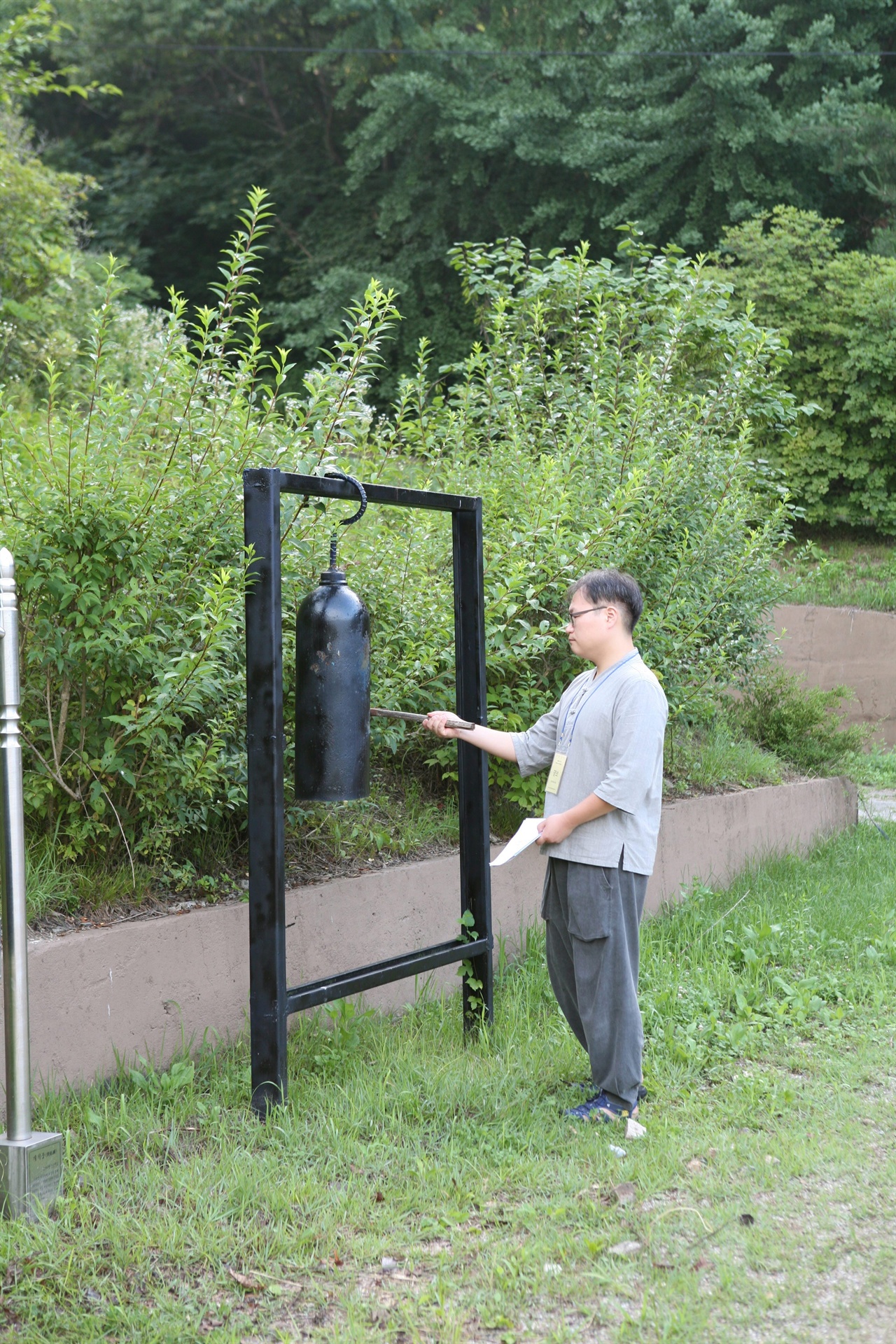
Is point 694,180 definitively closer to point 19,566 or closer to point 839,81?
point 839,81

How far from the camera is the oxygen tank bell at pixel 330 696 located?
379cm

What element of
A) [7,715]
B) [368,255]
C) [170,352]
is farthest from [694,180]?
[7,715]

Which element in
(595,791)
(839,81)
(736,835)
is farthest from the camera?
(839,81)

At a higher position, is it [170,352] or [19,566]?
[170,352]

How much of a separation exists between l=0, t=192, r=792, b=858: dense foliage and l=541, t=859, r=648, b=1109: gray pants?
1.29 metres

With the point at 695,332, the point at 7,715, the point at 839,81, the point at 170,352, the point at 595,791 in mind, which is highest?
the point at 839,81

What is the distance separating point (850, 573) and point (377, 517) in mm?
10103

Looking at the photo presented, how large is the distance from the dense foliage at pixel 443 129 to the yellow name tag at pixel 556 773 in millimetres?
12178

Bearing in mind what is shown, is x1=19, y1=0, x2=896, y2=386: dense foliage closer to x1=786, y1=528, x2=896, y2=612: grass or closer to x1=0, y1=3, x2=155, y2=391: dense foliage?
x1=786, y1=528, x2=896, y2=612: grass

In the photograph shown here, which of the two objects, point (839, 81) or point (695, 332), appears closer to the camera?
point (695, 332)

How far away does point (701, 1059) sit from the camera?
447 cm

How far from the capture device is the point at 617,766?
3.81 meters

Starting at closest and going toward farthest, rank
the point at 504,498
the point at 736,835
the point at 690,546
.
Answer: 1. the point at 504,498
2. the point at 690,546
3. the point at 736,835

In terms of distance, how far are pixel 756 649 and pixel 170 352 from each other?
418 cm
